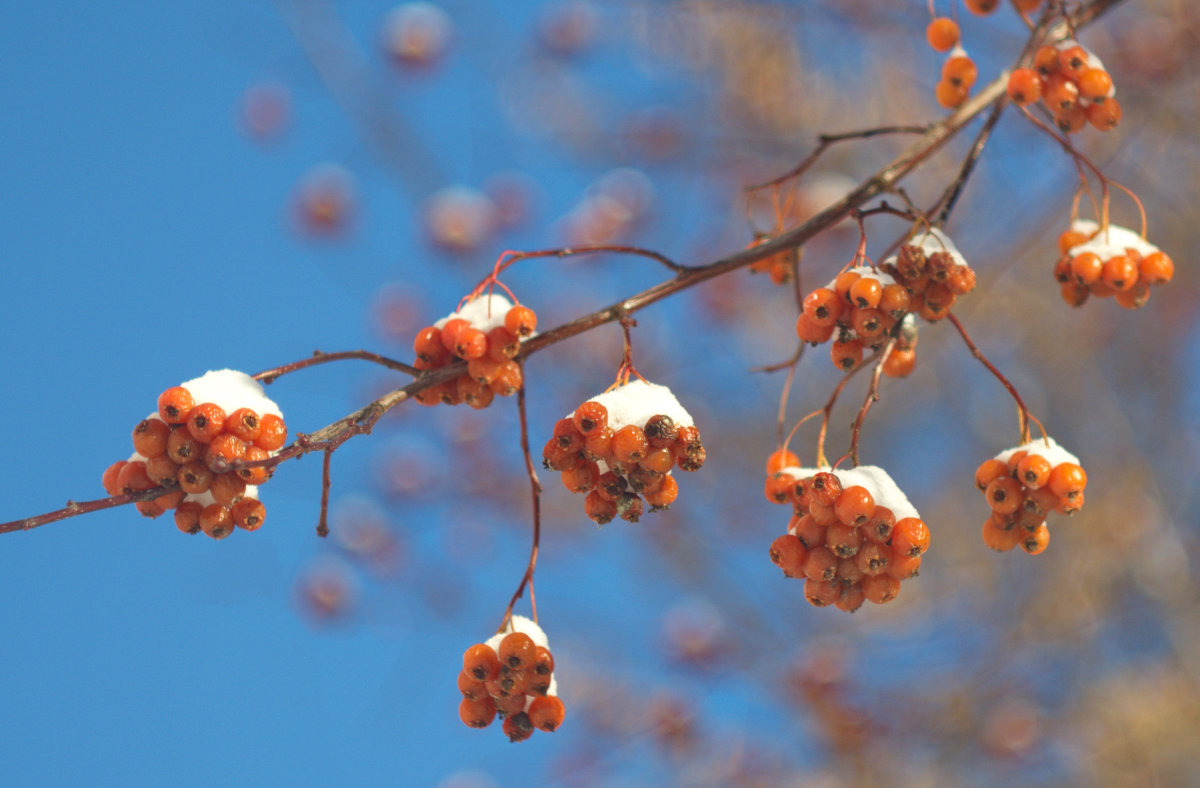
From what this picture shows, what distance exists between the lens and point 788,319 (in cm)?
848

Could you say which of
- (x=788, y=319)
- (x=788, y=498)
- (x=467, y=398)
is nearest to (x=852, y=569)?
(x=788, y=498)

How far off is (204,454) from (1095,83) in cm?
207

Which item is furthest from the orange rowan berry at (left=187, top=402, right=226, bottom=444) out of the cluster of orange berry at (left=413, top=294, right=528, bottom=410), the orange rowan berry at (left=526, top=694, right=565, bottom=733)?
the orange rowan berry at (left=526, top=694, right=565, bottom=733)

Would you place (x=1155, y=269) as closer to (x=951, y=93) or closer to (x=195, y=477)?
(x=951, y=93)

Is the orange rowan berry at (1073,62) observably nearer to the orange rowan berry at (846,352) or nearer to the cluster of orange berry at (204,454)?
the orange rowan berry at (846,352)

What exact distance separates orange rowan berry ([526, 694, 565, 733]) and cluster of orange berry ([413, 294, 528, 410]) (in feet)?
2.02

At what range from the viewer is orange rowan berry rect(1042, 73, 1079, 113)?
2180mm

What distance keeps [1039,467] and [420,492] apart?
657 cm

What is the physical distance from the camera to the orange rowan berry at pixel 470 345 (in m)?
1.87

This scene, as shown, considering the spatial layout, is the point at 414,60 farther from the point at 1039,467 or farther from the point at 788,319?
the point at 1039,467

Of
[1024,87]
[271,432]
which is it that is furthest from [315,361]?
[1024,87]

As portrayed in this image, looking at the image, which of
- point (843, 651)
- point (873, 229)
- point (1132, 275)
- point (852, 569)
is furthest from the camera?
point (873, 229)

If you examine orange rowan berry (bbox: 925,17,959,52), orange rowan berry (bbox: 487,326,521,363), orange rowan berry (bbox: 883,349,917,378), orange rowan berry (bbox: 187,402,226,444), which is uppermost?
orange rowan berry (bbox: 925,17,959,52)

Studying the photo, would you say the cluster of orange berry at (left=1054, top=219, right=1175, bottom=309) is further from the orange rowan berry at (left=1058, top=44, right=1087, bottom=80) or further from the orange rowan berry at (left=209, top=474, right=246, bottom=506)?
the orange rowan berry at (left=209, top=474, right=246, bottom=506)
